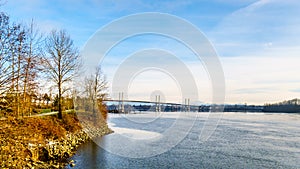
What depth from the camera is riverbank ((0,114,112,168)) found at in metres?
12.5

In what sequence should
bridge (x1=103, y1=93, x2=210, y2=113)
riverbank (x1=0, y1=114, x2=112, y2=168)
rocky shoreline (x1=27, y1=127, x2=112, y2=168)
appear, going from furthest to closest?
bridge (x1=103, y1=93, x2=210, y2=113), rocky shoreline (x1=27, y1=127, x2=112, y2=168), riverbank (x1=0, y1=114, x2=112, y2=168)

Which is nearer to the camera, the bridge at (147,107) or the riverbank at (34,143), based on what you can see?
the riverbank at (34,143)

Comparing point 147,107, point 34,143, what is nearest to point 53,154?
point 34,143

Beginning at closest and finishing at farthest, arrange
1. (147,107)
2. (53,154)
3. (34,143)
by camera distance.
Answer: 1. (34,143)
2. (53,154)
3. (147,107)

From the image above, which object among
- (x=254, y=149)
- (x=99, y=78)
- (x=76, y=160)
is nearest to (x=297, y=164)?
(x=254, y=149)

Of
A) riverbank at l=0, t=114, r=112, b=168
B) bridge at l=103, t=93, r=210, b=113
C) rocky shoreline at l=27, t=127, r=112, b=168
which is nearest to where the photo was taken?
riverbank at l=0, t=114, r=112, b=168

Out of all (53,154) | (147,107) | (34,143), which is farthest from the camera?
(147,107)

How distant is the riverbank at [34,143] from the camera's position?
12.5 metres

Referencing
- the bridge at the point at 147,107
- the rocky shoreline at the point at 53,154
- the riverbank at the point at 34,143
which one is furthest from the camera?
the bridge at the point at 147,107

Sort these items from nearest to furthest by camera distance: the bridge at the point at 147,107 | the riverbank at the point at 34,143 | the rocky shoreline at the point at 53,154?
the riverbank at the point at 34,143, the rocky shoreline at the point at 53,154, the bridge at the point at 147,107

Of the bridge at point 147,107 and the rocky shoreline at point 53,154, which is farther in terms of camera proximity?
the bridge at point 147,107

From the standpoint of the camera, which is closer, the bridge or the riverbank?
the riverbank

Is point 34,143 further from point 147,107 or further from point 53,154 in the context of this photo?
point 147,107

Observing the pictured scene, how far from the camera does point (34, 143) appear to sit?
619 inches
